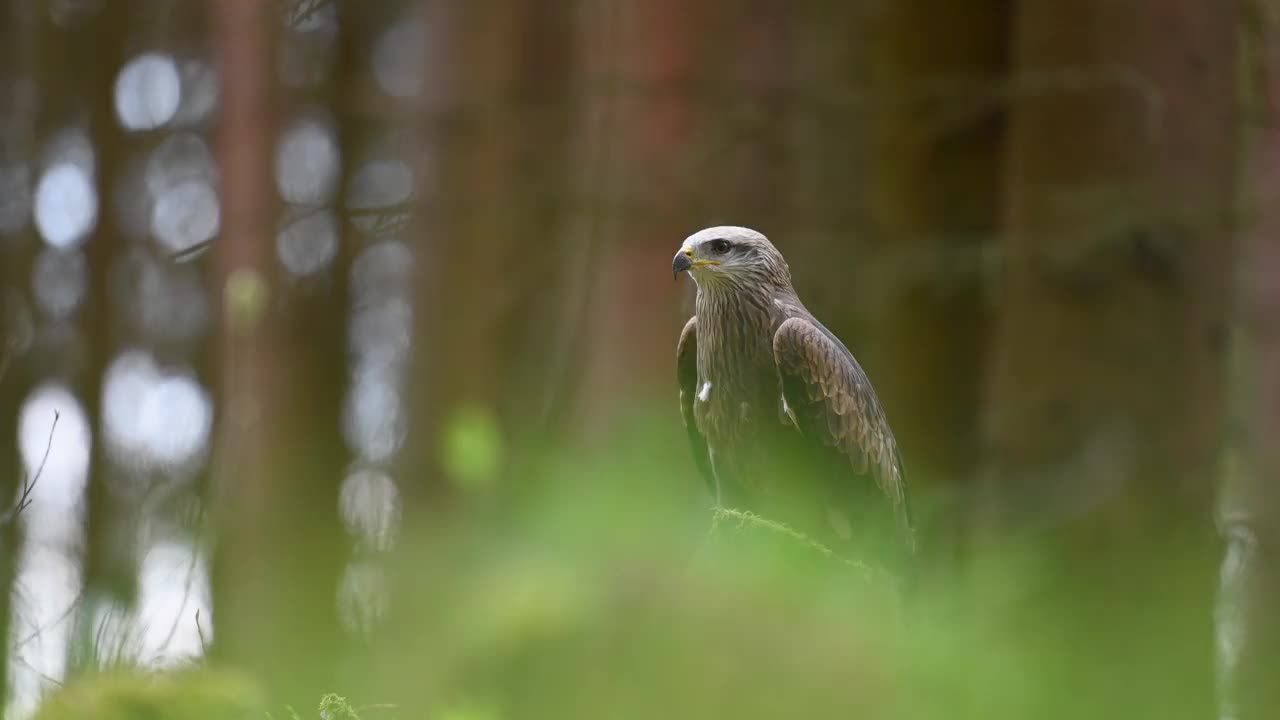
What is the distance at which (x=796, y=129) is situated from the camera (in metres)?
2.63

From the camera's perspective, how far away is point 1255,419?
286 centimetres

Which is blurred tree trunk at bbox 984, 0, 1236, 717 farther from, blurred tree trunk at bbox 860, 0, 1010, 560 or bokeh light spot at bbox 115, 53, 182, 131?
bokeh light spot at bbox 115, 53, 182, 131

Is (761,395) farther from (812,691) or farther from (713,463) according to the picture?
(812,691)

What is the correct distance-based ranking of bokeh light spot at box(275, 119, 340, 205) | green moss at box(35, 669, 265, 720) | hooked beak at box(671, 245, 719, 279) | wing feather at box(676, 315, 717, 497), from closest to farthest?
green moss at box(35, 669, 265, 720) < hooked beak at box(671, 245, 719, 279) < wing feather at box(676, 315, 717, 497) < bokeh light spot at box(275, 119, 340, 205)

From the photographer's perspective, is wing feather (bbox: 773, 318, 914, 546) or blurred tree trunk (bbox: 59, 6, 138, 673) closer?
wing feather (bbox: 773, 318, 914, 546)

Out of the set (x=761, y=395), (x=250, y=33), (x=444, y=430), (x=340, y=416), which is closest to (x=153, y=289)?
(x=340, y=416)

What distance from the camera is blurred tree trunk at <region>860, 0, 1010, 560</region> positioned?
2791 millimetres

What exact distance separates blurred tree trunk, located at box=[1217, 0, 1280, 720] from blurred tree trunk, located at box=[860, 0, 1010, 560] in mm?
614

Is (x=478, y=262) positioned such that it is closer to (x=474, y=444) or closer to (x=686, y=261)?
(x=474, y=444)

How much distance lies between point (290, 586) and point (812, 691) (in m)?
3.50

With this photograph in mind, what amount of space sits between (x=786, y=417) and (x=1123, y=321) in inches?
38.9

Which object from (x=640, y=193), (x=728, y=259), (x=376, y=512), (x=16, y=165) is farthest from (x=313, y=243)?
(x=728, y=259)

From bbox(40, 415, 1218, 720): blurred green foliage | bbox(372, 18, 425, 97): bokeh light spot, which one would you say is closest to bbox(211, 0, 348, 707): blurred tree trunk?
bbox(40, 415, 1218, 720): blurred green foliage

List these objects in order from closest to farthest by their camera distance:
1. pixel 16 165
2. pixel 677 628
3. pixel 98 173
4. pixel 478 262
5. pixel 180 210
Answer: pixel 677 628, pixel 478 262, pixel 16 165, pixel 98 173, pixel 180 210
